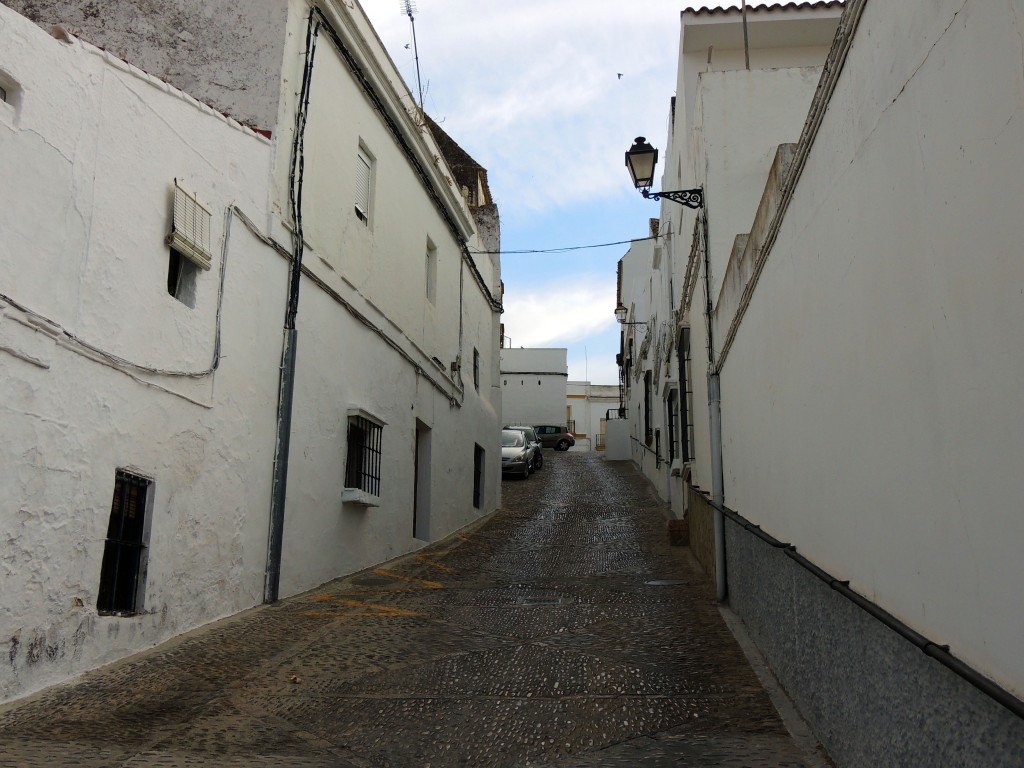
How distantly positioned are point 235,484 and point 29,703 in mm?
2606

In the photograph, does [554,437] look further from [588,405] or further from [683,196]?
[683,196]

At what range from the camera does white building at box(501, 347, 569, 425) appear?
1660 inches

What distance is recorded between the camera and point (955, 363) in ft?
7.91

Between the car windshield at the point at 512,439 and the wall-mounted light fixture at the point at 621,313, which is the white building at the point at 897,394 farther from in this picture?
the wall-mounted light fixture at the point at 621,313

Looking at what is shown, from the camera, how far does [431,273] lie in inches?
527

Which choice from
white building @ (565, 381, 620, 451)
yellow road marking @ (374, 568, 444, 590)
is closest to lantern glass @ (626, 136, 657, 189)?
yellow road marking @ (374, 568, 444, 590)

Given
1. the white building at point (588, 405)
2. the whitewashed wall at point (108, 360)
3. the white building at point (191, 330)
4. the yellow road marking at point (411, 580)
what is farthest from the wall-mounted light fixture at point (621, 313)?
the whitewashed wall at point (108, 360)

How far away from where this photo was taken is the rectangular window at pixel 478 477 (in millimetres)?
16247

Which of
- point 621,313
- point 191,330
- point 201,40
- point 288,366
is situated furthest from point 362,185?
point 621,313

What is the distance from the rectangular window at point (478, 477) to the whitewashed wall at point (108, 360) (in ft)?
30.1

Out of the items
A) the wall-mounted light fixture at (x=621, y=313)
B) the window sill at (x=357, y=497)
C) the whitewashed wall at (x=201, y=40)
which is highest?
the wall-mounted light fixture at (x=621, y=313)

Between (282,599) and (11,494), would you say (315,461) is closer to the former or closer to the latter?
(282,599)

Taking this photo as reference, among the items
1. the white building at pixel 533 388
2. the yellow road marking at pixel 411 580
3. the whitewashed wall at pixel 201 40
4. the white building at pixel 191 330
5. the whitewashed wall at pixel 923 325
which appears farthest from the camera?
the white building at pixel 533 388

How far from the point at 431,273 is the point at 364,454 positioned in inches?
176
